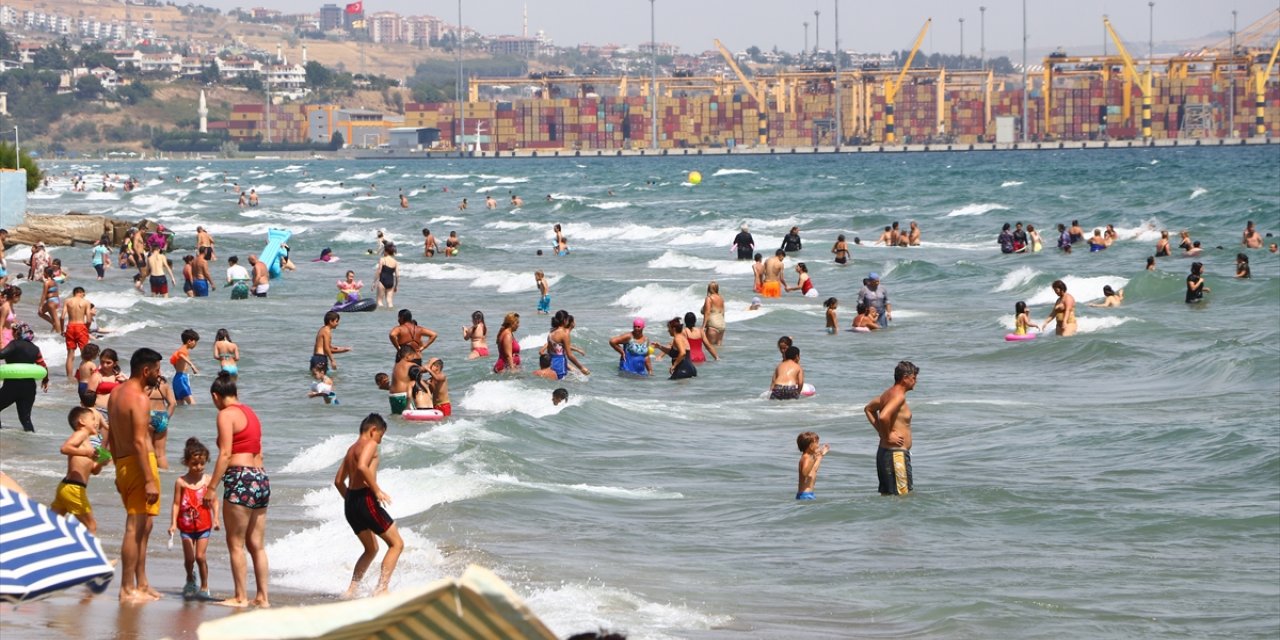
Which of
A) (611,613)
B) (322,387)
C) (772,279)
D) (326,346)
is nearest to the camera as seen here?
(611,613)

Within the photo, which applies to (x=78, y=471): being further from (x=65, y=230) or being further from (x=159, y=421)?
(x=65, y=230)

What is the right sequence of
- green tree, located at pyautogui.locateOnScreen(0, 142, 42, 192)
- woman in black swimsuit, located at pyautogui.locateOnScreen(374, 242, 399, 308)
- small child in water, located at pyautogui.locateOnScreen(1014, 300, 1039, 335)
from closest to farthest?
small child in water, located at pyautogui.locateOnScreen(1014, 300, 1039, 335) < woman in black swimsuit, located at pyautogui.locateOnScreen(374, 242, 399, 308) < green tree, located at pyautogui.locateOnScreen(0, 142, 42, 192)

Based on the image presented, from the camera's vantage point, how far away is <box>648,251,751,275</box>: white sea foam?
1447 inches

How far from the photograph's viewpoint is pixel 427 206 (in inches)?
2805

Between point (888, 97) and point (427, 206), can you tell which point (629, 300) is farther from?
point (888, 97)

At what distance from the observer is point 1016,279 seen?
32.9 m

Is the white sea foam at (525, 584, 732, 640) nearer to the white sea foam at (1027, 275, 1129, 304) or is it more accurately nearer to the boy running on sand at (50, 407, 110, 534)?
the boy running on sand at (50, 407, 110, 534)

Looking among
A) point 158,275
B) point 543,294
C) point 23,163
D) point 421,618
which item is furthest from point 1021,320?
point 23,163

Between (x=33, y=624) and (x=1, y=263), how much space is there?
19.8 m

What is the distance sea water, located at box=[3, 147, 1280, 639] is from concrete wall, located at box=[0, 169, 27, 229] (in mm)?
3603

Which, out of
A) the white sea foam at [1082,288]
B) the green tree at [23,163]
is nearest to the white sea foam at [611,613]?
the white sea foam at [1082,288]

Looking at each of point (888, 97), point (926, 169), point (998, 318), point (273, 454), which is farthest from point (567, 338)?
point (888, 97)

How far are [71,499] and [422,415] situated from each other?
7.38 metres

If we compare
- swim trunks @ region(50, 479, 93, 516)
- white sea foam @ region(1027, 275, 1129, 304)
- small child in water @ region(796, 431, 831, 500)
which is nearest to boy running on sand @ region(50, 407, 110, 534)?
swim trunks @ region(50, 479, 93, 516)
